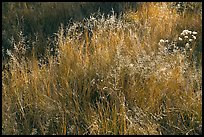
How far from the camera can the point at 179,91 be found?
10.3 ft

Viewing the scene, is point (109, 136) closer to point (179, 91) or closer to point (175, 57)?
point (179, 91)

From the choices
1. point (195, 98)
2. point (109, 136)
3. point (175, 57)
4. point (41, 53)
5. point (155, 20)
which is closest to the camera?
point (109, 136)

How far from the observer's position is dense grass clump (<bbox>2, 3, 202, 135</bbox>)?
9.37 feet

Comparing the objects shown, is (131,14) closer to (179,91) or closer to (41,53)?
(41,53)

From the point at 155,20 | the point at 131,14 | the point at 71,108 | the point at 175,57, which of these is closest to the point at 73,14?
the point at 131,14

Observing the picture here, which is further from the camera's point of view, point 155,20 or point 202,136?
point 155,20

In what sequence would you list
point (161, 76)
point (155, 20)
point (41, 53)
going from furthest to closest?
1. point (155, 20)
2. point (41, 53)
3. point (161, 76)

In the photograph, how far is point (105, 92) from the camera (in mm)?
3225

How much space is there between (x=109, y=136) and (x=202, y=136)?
0.72 m

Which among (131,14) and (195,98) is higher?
(131,14)

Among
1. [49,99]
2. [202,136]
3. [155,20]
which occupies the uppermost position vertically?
[155,20]

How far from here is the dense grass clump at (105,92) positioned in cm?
286

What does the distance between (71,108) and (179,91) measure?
93 cm

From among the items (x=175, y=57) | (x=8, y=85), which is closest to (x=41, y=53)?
(x=8, y=85)
